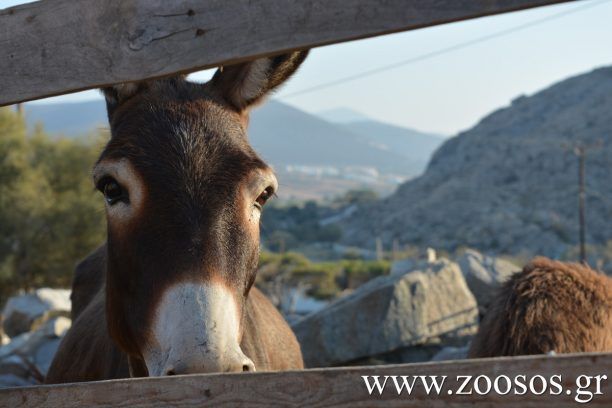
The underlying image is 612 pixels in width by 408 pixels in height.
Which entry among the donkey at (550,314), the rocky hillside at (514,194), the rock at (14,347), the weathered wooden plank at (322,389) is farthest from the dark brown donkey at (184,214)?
the rocky hillside at (514,194)

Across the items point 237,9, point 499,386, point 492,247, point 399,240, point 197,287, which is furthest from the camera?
point 399,240

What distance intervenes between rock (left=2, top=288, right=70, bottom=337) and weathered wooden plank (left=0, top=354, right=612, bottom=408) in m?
12.4

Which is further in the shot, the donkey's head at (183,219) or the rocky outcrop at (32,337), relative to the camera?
the rocky outcrop at (32,337)

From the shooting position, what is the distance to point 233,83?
316cm

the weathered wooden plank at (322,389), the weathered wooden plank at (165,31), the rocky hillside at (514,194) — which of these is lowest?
the weathered wooden plank at (322,389)

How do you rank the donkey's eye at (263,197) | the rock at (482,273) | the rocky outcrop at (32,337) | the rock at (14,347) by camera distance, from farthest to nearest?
the rock at (482,273) < the rock at (14,347) < the rocky outcrop at (32,337) < the donkey's eye at (263,197)

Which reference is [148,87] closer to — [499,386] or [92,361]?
[92,361]

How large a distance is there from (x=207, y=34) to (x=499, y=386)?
1.23 meters

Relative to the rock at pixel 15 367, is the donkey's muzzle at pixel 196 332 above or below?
above

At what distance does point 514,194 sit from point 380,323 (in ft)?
200

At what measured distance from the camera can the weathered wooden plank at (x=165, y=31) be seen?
195 centimetres

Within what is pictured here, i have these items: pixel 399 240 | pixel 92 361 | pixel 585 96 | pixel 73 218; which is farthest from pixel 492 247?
pixel 92 361

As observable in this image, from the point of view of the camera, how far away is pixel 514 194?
67438mm

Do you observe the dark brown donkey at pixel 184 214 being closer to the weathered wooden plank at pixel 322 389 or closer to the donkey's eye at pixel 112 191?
the donkey's eye at pixel 112 191
